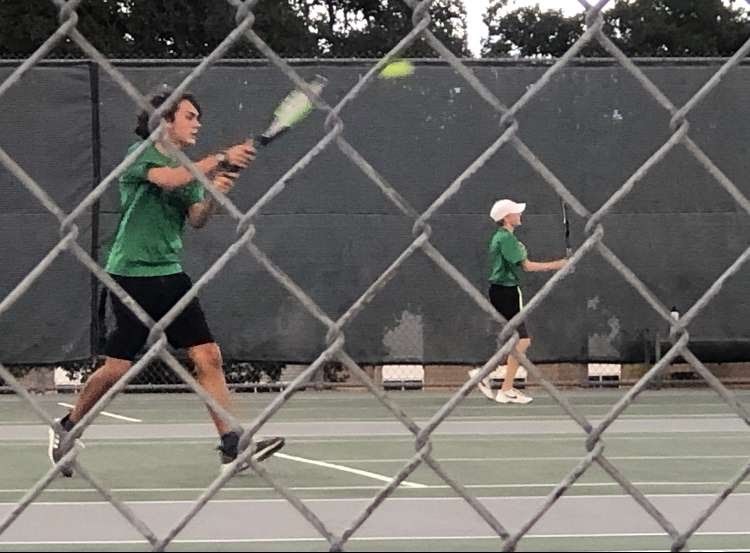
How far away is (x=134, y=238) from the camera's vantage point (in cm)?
568

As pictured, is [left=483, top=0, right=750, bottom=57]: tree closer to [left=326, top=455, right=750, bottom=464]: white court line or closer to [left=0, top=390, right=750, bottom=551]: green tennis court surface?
[left=0, top=390, right=750, bottom=551]: green tennis court surface

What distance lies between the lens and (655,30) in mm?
23109

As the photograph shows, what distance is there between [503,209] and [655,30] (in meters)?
14.5

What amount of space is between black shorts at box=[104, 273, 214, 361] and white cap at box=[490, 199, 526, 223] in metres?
3.95

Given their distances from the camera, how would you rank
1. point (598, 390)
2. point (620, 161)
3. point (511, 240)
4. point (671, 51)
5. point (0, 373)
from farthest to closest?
point (671, 51)
point (598, 390)
point (620, 161)
point (511, 240)
point (0, 373)

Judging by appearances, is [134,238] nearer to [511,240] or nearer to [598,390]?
[511,240]

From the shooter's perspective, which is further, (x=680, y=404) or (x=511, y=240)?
(x=680, y=404)

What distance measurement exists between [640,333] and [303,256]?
94.6 inches

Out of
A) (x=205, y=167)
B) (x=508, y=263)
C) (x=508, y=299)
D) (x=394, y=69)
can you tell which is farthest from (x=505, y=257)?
(x=205, y=167)

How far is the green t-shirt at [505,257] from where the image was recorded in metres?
9.35

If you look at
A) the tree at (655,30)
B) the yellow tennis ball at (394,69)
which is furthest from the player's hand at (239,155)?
the tree at (655,30)

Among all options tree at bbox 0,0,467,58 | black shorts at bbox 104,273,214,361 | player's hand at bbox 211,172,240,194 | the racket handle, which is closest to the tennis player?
black shorts at bbox 104,273,214,361

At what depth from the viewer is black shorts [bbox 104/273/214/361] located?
5.68 meters

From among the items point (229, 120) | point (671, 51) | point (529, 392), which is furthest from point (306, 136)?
point (671, 51)
